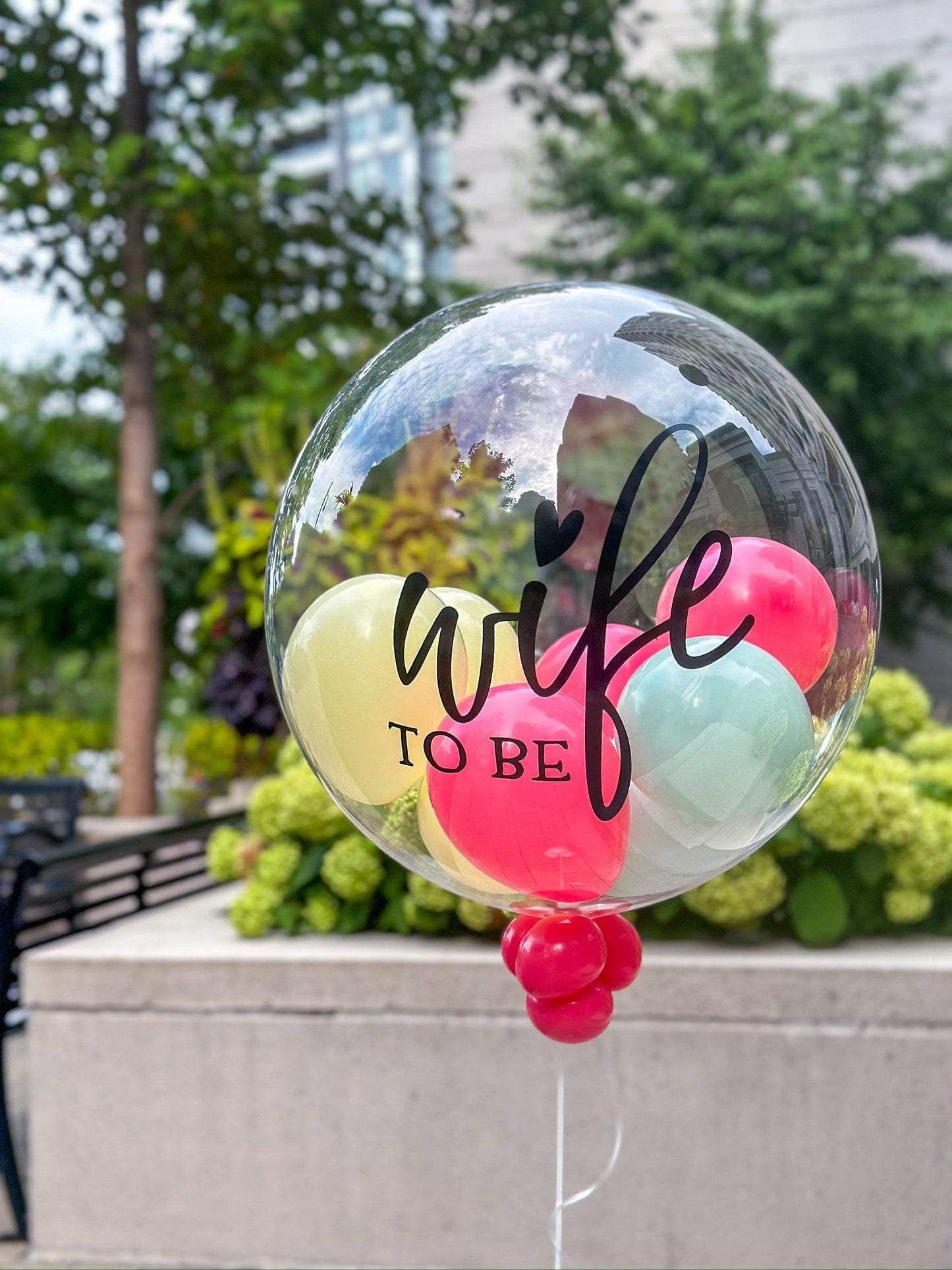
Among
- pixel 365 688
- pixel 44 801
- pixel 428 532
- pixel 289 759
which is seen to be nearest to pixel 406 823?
pixel 365 688

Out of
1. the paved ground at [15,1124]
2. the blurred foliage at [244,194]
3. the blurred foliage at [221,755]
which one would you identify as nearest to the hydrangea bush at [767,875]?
the paved ground at [15,1124]

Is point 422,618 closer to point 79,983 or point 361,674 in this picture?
point 361,674

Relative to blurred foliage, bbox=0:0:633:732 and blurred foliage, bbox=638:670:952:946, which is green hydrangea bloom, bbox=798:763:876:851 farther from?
blurred foliage, bbox=0:0:633:732

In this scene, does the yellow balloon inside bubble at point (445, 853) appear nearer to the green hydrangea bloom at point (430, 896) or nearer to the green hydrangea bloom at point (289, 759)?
the green hydrangea bloom at point (430, 896)

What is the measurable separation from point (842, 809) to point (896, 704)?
884 mm

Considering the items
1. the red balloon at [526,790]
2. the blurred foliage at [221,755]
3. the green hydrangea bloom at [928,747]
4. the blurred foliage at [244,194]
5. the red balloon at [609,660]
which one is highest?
the blurred foliage at [244,194]

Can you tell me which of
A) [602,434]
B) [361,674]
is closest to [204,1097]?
[361,674]

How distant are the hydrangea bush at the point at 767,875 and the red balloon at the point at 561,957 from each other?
1057mm

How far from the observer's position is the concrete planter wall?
2.25 metres

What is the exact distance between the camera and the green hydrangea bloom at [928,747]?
3.08m

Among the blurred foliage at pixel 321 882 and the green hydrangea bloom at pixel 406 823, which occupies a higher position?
the green hydrangea bloom at pixel 406 823

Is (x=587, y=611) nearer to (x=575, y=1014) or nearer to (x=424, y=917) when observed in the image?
(x=575, y=1014)

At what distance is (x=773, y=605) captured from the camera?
1087 mm

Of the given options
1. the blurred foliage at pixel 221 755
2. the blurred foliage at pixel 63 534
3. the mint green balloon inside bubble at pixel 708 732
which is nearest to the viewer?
the mint green balloon inside bubble at pixel 708 732
